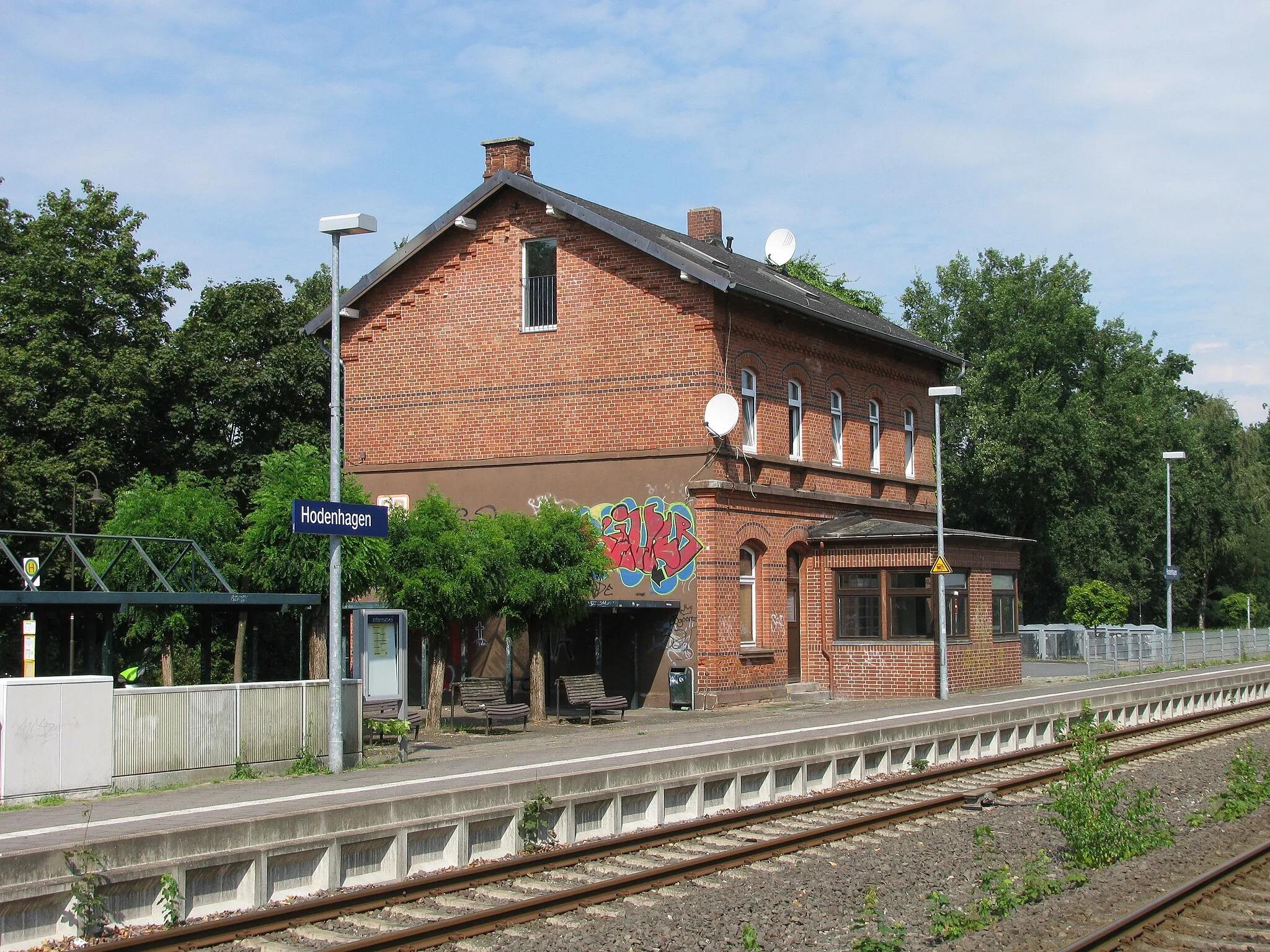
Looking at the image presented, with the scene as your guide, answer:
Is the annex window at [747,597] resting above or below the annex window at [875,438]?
below

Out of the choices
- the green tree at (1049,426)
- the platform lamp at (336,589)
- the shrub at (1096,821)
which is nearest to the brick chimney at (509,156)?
the platform lamp at (336,589)

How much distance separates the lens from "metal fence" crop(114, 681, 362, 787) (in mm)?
14914

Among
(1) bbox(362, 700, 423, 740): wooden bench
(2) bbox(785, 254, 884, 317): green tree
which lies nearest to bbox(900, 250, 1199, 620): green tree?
(2) bbox(785, 254, 884, 317): green tree

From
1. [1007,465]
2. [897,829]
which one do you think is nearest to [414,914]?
[897,829]

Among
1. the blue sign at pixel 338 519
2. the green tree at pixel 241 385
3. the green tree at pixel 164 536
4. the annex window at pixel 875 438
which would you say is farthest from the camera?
the green tree at pixel 241 385

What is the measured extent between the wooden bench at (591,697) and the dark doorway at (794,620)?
637cm

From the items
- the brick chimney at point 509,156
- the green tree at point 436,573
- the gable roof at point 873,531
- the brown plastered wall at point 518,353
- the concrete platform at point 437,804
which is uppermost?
the brick chimney at point 509,156

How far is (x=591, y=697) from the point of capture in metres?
24.2

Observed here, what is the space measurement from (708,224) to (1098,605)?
56.1 feet

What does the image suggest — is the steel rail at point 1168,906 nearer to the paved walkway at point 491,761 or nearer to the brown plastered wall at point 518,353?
the paved walkway at point 491,761

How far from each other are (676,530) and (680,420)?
6.89 feet

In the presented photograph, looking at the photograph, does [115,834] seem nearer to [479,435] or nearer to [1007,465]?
[479,435]

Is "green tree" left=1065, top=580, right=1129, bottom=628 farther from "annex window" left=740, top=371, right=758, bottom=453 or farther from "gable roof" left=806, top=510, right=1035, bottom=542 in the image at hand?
"annex window" left=740, top=371, right=758, bottom=453

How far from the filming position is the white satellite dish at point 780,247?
34.6 meters
